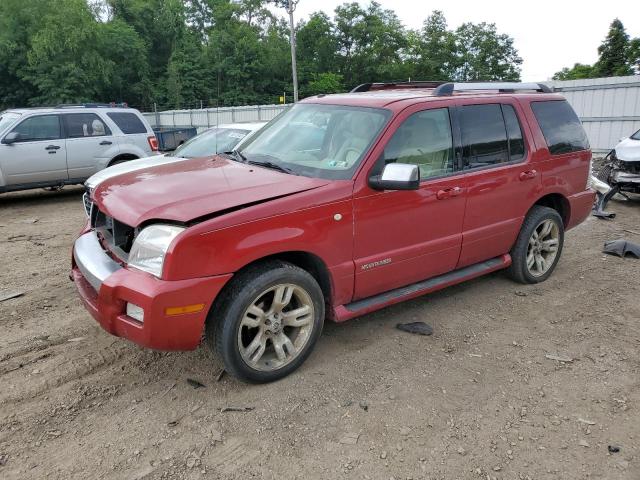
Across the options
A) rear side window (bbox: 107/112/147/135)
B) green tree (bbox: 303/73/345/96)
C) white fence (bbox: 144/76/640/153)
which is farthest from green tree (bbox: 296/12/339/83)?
rear side window (bbox: 107/112/147/135)

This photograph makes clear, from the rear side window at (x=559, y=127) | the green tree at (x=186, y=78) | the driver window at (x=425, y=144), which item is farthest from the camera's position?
the green tree at (x=186, y=78)

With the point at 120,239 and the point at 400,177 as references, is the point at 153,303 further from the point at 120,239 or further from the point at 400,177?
the point at 400,177

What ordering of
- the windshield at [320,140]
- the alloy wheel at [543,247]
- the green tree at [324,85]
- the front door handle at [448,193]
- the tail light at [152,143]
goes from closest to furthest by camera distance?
the windshield at [320,140]
the front door handle at [448,193]
the alloy wheel at [543,247]
the tail light at [152,143]
the green tree at [324,85]

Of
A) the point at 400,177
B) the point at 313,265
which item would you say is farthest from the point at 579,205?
the point at 313,265

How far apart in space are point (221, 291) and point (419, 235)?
167 cm

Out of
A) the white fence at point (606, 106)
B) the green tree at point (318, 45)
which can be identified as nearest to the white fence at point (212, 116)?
the white fence at point (606, 106)

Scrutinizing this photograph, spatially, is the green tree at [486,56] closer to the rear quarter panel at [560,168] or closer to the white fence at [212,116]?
the white fence at [212,116]

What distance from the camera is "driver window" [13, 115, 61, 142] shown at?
365 inches

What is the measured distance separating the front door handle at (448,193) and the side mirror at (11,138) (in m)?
8.21

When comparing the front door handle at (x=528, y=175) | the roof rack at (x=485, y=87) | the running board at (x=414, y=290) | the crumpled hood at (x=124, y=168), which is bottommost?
the running board at (x=414, y=290)

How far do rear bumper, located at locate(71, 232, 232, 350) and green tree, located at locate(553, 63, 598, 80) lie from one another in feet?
203

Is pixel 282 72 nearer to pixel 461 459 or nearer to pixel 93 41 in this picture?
pixel 93 41

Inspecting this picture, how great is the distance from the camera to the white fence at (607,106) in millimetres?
14391

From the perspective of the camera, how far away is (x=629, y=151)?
918cm
